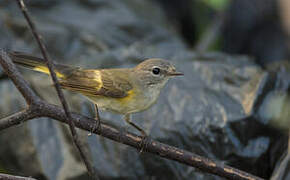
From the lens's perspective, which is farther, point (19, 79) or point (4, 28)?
point (4, 28)

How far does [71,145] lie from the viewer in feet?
9.30

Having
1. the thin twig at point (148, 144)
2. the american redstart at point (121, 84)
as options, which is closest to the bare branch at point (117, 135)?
the thin twig at point (148, 144)

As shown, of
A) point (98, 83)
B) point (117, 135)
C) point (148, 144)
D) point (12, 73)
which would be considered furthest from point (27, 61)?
point (148, 144)

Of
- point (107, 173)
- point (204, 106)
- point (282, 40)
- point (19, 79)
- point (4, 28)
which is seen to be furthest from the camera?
point (282, 40)

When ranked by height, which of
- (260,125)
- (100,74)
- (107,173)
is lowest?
(107,173)

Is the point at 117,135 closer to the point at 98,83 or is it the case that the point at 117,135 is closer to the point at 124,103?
the point at 124,103

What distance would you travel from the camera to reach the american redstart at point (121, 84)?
2463mm

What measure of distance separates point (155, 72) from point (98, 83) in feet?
1.20

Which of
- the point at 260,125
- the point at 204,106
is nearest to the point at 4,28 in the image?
the point at 204,106

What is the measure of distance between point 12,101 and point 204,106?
1387 mm

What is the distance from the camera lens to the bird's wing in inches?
96.0

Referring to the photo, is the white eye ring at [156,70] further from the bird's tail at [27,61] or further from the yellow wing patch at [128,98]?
the bird's tail at [27,61]

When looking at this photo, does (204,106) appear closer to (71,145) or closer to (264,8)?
(71,145)

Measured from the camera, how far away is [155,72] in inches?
104
